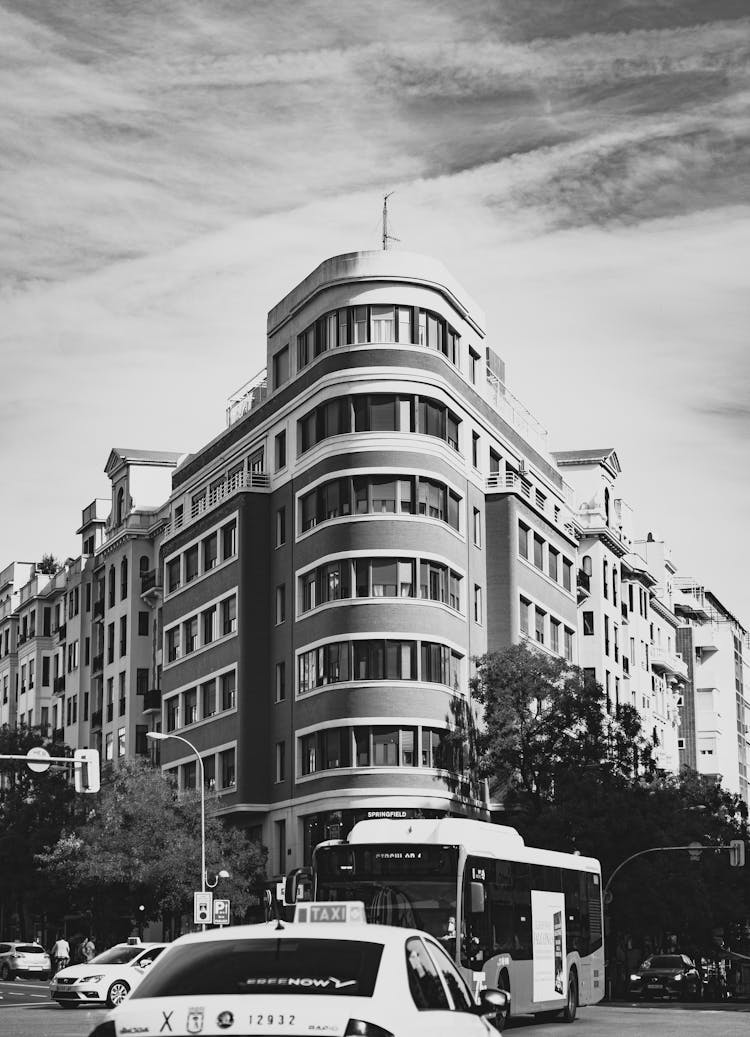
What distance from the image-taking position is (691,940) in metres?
70.0

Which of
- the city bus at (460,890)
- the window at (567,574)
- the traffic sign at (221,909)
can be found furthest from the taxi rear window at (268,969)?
the window at (567,574)

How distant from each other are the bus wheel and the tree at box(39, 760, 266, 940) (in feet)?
92.0

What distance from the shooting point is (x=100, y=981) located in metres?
39.3

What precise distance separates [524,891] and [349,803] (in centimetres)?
2965

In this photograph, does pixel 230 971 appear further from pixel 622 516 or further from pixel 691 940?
pixel 622 516

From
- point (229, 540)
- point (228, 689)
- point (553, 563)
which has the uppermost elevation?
point (229, 540)

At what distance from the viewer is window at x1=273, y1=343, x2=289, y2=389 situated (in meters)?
68.0

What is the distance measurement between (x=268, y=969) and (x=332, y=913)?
1.75 meters

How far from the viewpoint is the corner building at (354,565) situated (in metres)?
59.0

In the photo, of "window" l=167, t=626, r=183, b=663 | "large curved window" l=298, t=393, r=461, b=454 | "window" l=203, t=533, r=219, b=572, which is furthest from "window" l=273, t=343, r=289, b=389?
"window" l=167, t=626, r=183, b=663

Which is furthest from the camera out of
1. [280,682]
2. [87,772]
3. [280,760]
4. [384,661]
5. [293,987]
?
[280,682]

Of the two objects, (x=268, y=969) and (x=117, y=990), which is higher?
(x=268, y=969)

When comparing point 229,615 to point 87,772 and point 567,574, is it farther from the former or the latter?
point 87,772

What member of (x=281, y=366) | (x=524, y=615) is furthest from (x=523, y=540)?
(x=281, y=366)
